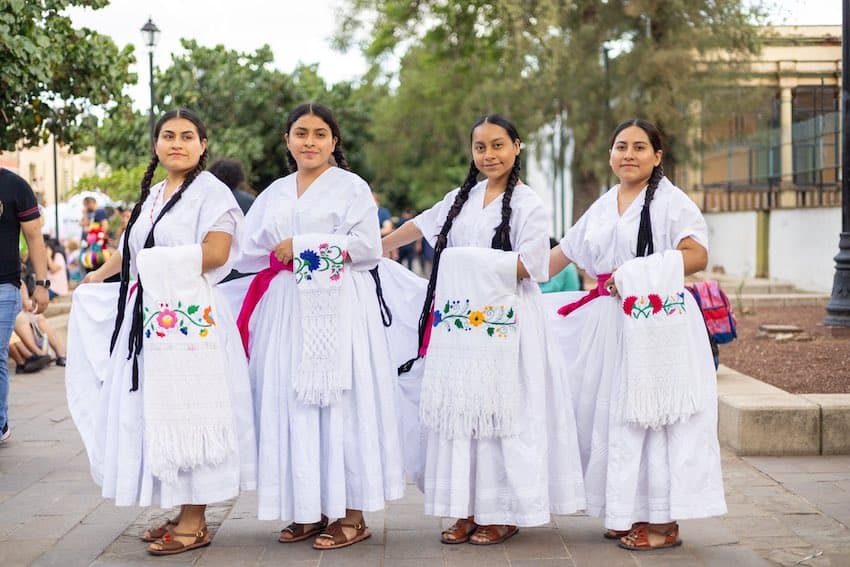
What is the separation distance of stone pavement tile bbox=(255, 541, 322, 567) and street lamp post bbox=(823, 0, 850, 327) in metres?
7.94

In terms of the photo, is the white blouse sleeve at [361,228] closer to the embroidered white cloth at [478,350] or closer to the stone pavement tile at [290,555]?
the embroidered white cloth at [478,350]

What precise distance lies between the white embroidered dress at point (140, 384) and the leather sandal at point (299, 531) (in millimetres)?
312

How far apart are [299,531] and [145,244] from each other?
4.90 ft

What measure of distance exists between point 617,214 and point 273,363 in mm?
1704

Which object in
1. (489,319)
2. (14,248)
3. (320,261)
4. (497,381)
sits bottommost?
(497,381)

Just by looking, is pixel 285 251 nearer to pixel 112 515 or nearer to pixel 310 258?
pixel 310 258

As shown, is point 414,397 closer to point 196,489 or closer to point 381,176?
point 196,489

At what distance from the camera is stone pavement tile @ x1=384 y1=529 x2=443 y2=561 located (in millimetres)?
5605

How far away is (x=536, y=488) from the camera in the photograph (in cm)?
561

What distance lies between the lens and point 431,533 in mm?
6039

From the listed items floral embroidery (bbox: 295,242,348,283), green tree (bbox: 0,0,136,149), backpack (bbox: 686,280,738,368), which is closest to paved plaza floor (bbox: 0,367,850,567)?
floral embroidery (bbox: 295,242,348,283)

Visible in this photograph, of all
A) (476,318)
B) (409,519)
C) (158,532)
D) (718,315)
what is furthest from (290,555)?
(718,315)

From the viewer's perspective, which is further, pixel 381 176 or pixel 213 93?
pixel 381 176

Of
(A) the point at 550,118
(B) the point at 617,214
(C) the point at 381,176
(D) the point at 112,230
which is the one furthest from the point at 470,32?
(B) the point at 617,214
